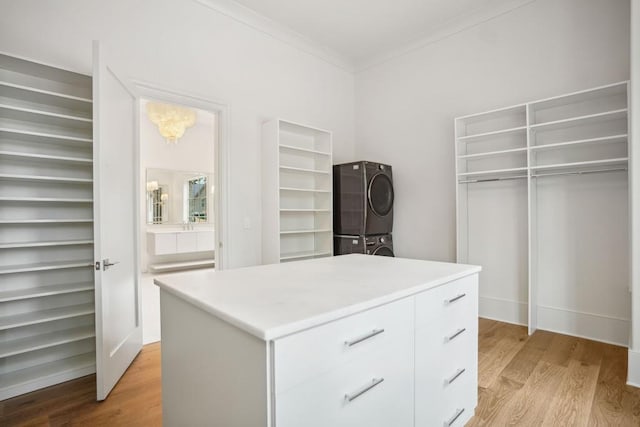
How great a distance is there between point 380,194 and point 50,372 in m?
3.15

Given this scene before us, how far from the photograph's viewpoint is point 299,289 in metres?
1.17

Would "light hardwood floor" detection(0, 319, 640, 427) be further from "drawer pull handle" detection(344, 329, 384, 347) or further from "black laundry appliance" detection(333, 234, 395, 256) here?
"black laundry appliance" detection(333, 234, 395, 256)

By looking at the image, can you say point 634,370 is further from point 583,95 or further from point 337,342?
point 337,342

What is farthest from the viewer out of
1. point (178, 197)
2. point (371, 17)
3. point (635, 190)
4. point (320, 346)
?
point (178, 197)

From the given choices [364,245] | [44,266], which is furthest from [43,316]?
[364,245]

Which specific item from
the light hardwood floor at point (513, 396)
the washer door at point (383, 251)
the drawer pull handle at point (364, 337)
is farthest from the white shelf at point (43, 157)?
the washer door at point (383, 251)

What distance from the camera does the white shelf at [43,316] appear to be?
75.3 inches

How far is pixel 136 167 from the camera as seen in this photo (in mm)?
2551

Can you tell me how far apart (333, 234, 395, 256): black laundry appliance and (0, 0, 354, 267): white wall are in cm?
96

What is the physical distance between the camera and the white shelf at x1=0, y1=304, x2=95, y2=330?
1912 mm

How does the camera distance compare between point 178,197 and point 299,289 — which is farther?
point 178,197

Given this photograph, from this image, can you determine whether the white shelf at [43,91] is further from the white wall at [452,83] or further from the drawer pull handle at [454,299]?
the white wall at [452,83]

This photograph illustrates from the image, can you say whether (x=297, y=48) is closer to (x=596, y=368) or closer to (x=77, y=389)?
(x=77, y=389)

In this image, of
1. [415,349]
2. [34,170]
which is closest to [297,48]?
[34,170]
